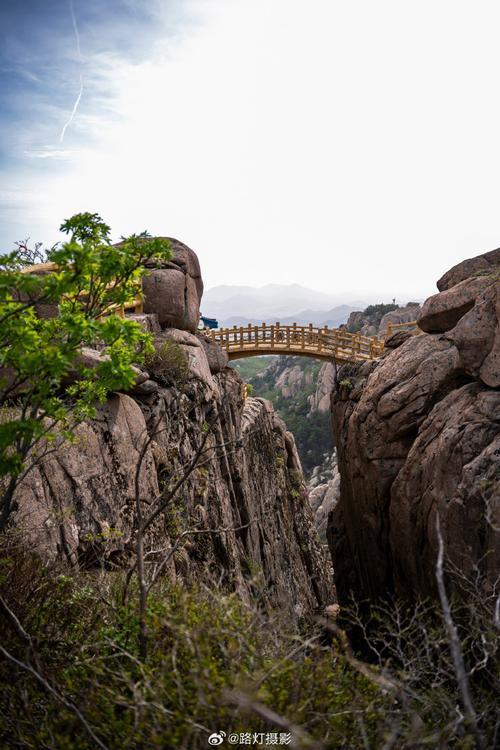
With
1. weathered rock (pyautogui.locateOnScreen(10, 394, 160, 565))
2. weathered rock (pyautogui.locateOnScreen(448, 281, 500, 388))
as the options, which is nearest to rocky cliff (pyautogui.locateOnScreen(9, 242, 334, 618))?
weathered rock (pyautogui.locateOnScreen(10, 394, 160, 565))

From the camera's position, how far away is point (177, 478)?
1096 cm

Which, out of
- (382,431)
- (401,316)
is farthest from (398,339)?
(401,316)

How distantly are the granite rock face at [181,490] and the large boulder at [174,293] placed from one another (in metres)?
0.61

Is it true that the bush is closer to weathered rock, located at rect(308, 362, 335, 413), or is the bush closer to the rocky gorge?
the rocky gorge

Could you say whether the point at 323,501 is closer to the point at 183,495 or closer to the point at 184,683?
the point at 183,495

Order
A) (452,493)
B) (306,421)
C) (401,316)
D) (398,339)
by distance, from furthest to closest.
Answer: (306,421)
(401,316)
(398,339)
(452,493)

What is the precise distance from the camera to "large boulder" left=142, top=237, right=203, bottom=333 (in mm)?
15219

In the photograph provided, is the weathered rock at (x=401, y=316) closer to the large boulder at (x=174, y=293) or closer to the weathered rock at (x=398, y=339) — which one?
the weathered rock at (x=398, y=339)

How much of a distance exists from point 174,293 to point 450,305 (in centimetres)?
819

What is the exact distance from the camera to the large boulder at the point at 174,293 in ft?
49.9

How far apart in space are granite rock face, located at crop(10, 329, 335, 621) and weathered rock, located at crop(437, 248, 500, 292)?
25.9 feet

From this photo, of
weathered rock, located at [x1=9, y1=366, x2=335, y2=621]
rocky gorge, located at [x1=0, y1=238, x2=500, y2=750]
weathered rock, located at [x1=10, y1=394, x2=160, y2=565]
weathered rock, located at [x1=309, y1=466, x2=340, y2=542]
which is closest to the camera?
rocky gorge, located at [x1=0, y1=238, x2=500, y2=750]

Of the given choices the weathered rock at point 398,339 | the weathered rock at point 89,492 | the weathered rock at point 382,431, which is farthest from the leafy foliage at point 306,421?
the weathered rock at point 89,492

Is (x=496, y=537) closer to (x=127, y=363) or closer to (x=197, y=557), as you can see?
(x=197, y=557)
